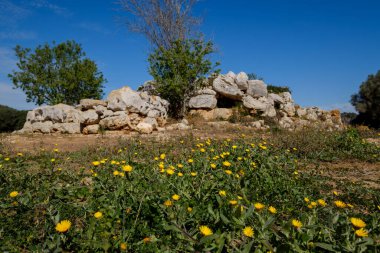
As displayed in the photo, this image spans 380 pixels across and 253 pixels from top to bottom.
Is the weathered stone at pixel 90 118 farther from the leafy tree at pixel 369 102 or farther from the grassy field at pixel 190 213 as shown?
the leafy tree at pixel 369 102

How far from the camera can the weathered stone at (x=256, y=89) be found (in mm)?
14664

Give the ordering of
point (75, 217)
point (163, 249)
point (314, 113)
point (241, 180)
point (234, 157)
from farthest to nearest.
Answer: point (314, 113), point (234, 157), point (241, 180), point (75, 217), point (163, 249)

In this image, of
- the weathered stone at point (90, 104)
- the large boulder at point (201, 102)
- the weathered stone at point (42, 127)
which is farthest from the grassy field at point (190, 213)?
the large boulder at point (201, 102)

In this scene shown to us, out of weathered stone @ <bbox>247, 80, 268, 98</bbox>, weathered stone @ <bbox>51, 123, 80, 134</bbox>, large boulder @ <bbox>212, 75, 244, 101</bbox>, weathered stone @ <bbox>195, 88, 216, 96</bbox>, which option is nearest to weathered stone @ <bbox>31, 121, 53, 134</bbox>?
weathered stone @ <bbox>51, 123, 80, 134</bbox>

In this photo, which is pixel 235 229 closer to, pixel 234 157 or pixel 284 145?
pixel 234 157

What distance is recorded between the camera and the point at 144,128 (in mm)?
9711

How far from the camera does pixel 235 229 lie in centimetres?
183

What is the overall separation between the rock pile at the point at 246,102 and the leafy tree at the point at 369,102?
11.2ft

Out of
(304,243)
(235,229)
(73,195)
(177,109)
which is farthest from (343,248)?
(177,109)

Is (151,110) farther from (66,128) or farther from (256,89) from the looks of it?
(256,89)

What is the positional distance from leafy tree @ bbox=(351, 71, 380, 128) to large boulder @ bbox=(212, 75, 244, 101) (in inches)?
387

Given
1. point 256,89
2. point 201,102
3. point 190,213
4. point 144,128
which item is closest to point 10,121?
point 144,128

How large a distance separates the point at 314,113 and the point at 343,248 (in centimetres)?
1629

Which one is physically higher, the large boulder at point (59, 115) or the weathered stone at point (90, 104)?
the weathered stone at point (90, 104)
